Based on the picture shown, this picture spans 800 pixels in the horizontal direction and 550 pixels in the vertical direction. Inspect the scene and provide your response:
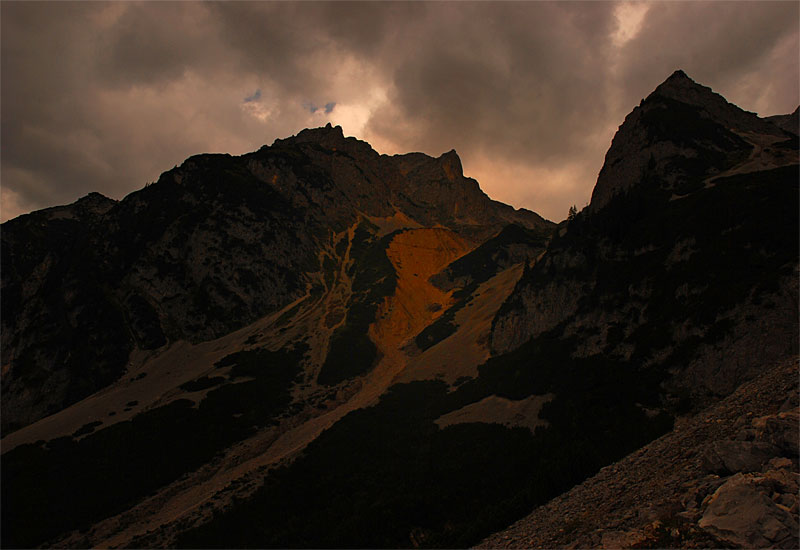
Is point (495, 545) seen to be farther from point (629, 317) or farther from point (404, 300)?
point (404, 300)

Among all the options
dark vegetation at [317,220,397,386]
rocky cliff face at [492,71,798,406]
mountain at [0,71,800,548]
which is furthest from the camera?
dark vegetation at [317,220,397,386]

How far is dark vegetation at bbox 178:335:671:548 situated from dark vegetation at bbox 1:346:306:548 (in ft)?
65.6

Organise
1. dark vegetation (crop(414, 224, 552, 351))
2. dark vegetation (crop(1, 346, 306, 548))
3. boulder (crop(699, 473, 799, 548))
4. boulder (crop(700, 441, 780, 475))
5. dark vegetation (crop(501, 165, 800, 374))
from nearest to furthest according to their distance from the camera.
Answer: boulder (crop(699, 473, 799, 548)) < boulder (crop(700, 441, 780, 475)) < dark vegetation (crop(501, 165, 800, 374)) < dark vegetation (crop(1, 346, 306, 548)) < dark vegetation (crop(414, 224, 552, 351))

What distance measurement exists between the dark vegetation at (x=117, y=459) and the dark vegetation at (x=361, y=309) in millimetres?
16566

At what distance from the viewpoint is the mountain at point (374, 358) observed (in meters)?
41.7

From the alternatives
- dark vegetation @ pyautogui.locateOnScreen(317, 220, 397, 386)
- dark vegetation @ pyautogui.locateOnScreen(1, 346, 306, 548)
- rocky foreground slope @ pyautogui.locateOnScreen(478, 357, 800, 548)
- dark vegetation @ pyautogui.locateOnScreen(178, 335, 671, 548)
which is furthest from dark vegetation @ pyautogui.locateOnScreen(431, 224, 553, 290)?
rocky foreground slope @ pyautogui.locateOnScreen(478, 357, 800, 548)

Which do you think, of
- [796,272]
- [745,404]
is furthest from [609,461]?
[796,272]

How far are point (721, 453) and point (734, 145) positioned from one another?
98013 mm

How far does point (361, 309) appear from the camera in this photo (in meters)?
136

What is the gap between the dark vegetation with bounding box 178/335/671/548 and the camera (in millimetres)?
35875

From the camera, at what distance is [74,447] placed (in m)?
72.4

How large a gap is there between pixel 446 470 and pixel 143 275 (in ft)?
437

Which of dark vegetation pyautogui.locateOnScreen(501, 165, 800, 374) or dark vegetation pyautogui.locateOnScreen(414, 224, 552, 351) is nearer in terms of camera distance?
dark vegetation pyautogui.locateOnScreen(501, 165, 800, 374)

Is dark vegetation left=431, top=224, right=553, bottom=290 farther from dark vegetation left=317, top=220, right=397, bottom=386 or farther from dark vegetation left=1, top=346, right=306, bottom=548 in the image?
dark vegetation left=1, top=346, right=306, bottom=548
